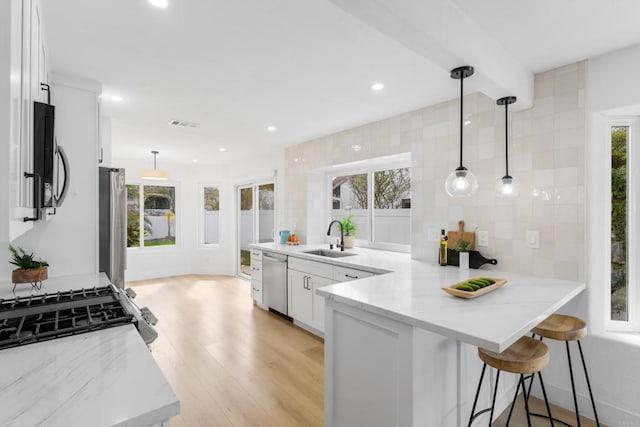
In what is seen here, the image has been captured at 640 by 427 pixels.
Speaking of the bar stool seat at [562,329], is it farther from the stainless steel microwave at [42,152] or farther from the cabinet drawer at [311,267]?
the stainless steel microwave at [42,152]

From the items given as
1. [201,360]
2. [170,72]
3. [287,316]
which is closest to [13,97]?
[170,72]

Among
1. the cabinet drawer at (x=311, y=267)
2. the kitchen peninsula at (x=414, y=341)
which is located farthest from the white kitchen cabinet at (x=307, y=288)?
the kitchen peninsula at (x=414, y=341)

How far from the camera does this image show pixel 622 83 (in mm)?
2029

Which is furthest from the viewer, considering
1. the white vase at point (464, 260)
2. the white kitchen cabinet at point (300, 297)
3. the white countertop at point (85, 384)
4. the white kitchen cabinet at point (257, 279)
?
the white kitchen cabinet at point (257, 279)

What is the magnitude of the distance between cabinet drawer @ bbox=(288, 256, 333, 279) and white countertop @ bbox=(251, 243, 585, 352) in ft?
2.99

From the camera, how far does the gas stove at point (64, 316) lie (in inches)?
45.6

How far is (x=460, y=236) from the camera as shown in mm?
2795

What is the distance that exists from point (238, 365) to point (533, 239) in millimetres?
2612

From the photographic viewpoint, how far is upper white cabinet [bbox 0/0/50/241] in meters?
0.78

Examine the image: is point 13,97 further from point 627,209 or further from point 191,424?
point 627,209

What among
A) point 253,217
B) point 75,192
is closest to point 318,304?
point 75,192

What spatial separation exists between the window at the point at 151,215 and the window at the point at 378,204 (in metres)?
3.93

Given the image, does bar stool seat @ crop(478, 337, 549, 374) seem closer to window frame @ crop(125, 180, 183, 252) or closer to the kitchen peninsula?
the kitchen peninsula

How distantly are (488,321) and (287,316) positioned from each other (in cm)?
296
